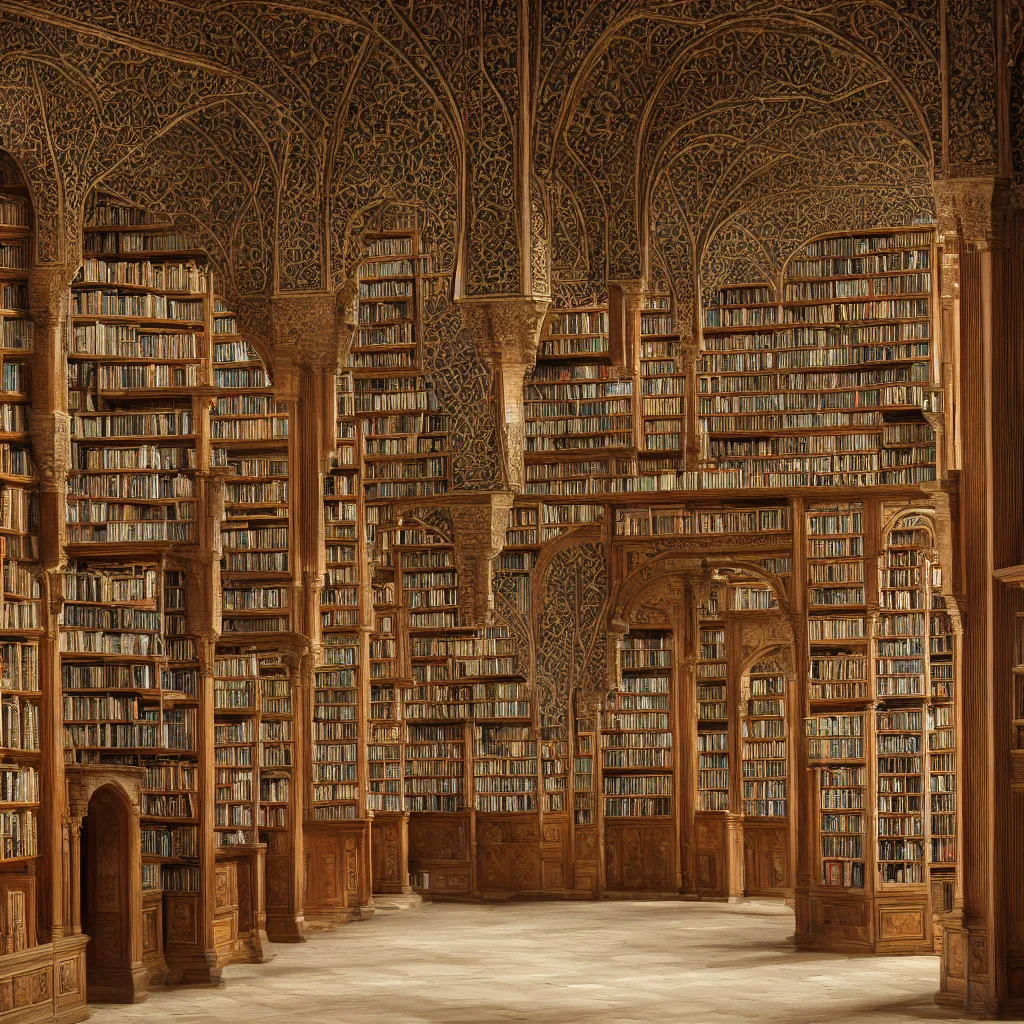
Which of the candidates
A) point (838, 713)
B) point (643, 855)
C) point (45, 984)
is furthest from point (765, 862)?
point (45, 984)

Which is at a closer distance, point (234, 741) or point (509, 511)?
point (509, 511)

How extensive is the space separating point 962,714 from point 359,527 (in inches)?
337

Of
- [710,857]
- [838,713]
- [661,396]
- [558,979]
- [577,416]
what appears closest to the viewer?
[558,979]

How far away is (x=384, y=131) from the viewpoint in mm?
13570

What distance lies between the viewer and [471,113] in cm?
1220

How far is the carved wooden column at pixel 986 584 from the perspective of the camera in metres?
12.2

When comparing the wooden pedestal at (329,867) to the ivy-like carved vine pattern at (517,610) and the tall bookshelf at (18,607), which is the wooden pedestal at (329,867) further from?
the tall bookshelf at (18,607)

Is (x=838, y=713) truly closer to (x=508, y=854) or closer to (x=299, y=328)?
(x=299, y=328)

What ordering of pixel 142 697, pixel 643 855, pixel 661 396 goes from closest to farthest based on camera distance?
pixel 142 697 < pixel 661 396 < pixel 643 855

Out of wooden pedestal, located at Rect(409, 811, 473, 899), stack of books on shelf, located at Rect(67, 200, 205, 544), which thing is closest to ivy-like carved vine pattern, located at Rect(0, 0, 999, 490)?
stack of books on shelf, located at Rect(67, 200, 205, 544)

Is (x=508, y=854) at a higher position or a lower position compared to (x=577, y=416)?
lower

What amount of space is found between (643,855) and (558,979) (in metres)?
7.50

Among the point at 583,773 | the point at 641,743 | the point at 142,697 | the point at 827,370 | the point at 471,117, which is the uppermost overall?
the point at 471,117

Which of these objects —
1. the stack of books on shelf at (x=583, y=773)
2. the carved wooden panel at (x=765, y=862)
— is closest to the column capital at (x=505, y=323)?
the stack of books on shelf at (x=583, y=773)
